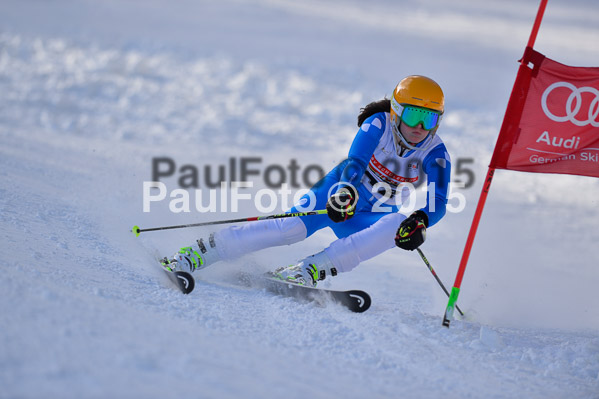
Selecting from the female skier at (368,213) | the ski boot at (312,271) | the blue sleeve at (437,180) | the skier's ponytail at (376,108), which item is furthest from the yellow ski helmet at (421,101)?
the ski boot at (312,271)

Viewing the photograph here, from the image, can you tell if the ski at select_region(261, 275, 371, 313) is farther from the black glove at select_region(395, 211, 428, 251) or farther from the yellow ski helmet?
the yellow ski helmet

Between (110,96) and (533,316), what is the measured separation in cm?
2021

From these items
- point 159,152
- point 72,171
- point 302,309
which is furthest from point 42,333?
point 159,152

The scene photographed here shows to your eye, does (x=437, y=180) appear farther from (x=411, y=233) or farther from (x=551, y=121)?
(x=551, y=121)

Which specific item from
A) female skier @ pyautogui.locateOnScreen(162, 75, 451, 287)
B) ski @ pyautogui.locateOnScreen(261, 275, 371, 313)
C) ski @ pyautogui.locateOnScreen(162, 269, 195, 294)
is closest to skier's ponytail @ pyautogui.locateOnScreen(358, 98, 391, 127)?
female skier @ pyautogui.locateOnScreen(162, 75, 451, 287)

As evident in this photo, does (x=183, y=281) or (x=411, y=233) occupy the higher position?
(x=411, y=233)

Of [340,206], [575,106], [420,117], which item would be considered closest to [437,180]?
[420,117]

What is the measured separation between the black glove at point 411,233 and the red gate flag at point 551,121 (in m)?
0.58

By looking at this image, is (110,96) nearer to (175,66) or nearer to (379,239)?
(175,66)

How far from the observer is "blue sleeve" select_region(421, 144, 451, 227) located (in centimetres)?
339

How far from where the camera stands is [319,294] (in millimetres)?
3248

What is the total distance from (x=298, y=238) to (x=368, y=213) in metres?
0.52

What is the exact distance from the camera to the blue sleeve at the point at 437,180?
3.39m

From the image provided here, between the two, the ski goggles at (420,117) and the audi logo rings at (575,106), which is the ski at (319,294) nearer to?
the ski goggles at (420,117)
